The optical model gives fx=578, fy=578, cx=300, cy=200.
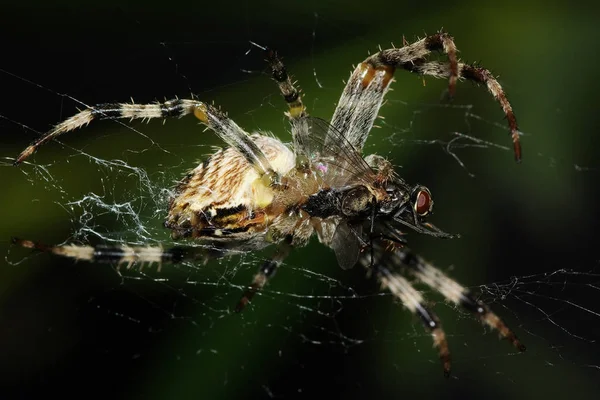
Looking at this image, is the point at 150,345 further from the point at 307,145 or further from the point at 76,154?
the point at 307,145

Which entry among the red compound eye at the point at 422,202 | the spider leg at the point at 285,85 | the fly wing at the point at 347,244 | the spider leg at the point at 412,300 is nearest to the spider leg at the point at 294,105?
the spider leg at the point at 285,85

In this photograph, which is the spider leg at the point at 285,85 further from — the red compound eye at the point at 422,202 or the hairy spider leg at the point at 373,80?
the red compound eye at the point at 422,202

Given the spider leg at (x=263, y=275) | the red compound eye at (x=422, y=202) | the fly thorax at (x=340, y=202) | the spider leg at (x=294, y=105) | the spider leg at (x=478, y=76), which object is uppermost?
the spider leg at (x=478, y=76)

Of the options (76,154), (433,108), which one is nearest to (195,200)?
(76,154)

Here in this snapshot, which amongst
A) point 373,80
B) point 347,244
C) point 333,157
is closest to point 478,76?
point 373,80

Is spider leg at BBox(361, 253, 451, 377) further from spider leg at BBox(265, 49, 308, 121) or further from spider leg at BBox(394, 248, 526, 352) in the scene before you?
spider leg at BBox(265, 49, 308, 121)

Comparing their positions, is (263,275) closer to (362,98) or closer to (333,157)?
(333,157)

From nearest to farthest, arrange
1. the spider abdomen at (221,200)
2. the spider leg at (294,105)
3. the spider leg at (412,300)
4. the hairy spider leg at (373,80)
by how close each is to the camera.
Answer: the spider abdomen at (221,200)
the spider leg at (294,105)
the hairy spider leg at (373,80)
the spider leg at (412,300)
